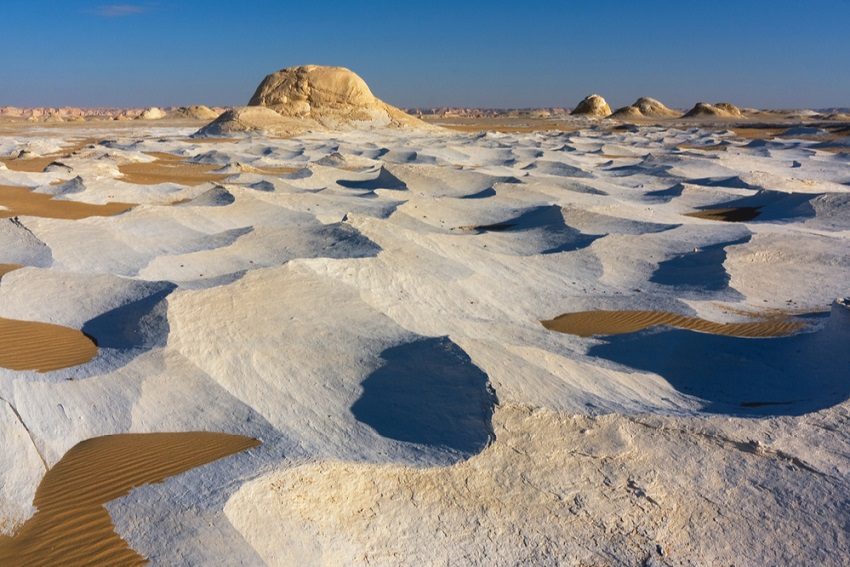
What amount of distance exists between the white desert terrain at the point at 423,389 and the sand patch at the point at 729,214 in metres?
0.79

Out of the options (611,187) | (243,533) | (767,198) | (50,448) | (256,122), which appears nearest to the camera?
(243,533)

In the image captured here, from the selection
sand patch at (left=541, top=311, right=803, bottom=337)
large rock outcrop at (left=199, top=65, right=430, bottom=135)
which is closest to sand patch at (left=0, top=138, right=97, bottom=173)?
large rock outcrop at (left=199, top=65, right=430, bottom=135)

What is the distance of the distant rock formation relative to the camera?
48.9 metres

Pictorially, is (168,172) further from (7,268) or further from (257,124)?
(7,268)

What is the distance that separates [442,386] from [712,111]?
4900cm

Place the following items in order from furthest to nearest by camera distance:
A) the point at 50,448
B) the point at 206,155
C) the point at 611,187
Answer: the point at 206,155 → the point at 611,187 → the point at 50,448

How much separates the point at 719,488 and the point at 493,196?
973 centimetres

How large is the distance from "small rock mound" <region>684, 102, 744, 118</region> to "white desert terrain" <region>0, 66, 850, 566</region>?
129 ft

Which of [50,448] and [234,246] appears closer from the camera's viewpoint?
[50,448]

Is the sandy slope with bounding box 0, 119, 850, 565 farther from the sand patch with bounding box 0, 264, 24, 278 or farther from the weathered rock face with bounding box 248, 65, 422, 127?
the weathered rock face with bounding box 248, 65, 422, 127

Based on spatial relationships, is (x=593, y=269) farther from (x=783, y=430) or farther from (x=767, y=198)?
(x=767, y=198)

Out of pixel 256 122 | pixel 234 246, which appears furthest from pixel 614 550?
pixel 256 122

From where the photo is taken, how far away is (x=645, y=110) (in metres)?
50.6

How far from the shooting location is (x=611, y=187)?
48.7 ft
